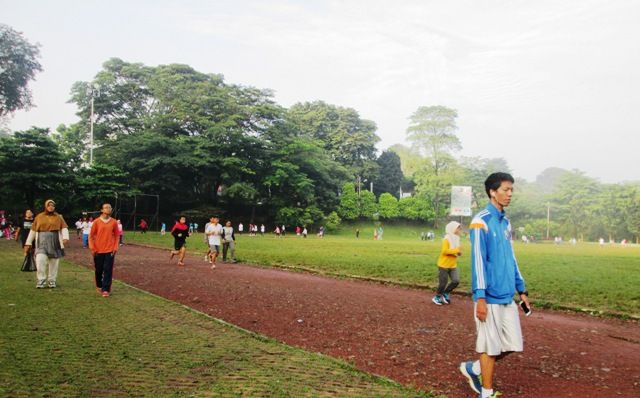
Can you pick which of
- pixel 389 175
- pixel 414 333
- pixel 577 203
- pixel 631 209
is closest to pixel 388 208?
pixel 389 175

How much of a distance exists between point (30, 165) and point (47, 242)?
52.9 ft

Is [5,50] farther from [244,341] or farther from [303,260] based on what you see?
[244,341]

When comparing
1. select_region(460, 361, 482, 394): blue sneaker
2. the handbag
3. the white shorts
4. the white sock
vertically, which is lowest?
the handbag

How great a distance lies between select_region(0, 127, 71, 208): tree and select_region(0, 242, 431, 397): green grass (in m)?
17.9

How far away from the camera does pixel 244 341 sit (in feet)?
19.7

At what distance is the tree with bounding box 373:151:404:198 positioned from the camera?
245ft

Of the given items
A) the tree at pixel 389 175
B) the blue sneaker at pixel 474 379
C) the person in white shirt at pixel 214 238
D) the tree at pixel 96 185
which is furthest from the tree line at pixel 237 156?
the blue sneaker at pixel 474 379

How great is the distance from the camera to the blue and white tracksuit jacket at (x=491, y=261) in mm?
4035

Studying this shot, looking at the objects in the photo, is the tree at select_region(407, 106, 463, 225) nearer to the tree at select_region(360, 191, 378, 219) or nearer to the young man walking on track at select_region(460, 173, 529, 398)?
the tree at select_region(360, 191, 378, 219)

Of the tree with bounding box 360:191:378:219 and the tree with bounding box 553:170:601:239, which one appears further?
the tree with bounding box 553:170:601:239

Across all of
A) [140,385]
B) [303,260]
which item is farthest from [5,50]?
[140,385]

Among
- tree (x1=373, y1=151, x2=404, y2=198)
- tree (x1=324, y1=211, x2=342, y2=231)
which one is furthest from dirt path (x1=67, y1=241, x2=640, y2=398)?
tree (x1=373, y1=151, x2=404, y2=198)

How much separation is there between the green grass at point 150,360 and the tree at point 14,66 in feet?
127

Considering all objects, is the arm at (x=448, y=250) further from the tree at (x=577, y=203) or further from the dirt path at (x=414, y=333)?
the tree at (x=577, y=203)
